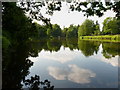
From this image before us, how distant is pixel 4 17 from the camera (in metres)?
9.87

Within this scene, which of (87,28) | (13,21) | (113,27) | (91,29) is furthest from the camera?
(87,28)

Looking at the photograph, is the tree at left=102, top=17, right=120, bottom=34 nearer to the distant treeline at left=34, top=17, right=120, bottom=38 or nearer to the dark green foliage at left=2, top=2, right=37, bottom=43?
the distant treeline at left=34, top=17, right=120, bottom=38

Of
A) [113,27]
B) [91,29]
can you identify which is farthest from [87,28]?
[113,27]

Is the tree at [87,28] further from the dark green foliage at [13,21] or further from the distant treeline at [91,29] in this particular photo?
the dark green foliage at [13,21]

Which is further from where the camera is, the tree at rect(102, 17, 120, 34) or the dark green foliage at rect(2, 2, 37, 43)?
the tree at rect(102, 17, 120, 34)

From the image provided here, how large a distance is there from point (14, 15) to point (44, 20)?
7.33 ft

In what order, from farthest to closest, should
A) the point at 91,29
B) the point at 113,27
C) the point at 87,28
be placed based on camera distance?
the point at 87,28 < the point at 91,29 < the point at 113,27

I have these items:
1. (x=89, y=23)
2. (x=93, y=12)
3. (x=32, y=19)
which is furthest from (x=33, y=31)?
(x=89, y=23)

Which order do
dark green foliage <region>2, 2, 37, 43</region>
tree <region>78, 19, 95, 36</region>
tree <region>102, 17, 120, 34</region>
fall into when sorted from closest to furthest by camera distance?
dark green foliage <region>2, 2, 37, 43</region>, tree <region>102, 17, 120, 34</region>, tree <region>78, 19, 95, 36</region>

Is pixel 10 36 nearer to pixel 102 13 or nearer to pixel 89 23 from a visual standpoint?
pixel 102 13

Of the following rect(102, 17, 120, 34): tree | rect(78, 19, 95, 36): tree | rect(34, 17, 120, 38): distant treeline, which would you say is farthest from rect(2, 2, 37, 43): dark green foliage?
rect(78, 19, 95, 36): tree

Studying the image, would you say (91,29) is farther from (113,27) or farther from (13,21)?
(13,21)

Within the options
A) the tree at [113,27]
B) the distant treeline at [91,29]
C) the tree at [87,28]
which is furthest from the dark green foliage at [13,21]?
the tree at [87,28]

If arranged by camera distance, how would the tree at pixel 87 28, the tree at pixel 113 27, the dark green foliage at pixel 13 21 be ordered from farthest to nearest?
the tree at pixel 87 28, the tree at pixel 113 27, the dark green foliage at pixel 13 21
